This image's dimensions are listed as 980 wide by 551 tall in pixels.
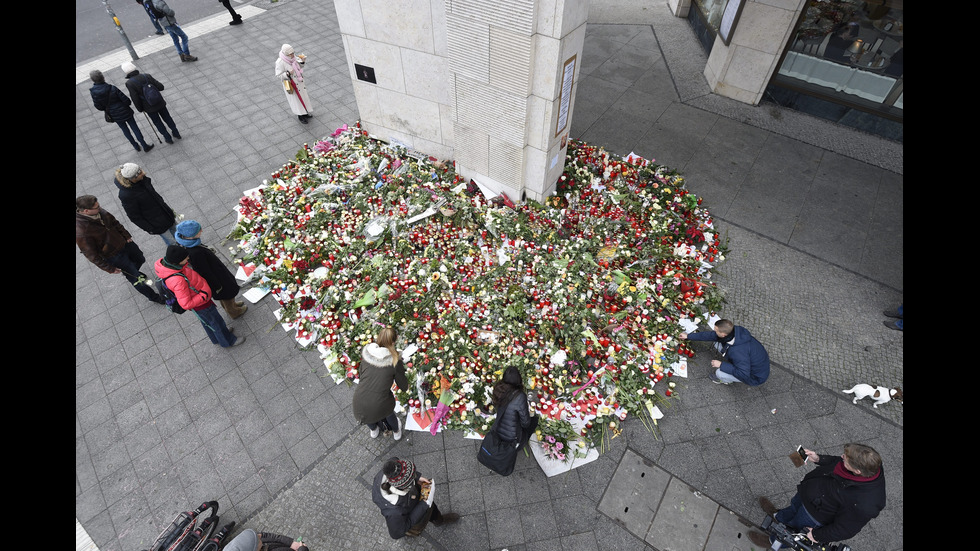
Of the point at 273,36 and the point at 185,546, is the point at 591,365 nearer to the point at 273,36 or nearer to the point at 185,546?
the point at 185,546

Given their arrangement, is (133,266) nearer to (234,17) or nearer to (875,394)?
(875,394)

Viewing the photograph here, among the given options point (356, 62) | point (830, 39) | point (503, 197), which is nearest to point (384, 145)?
point (356, 62)

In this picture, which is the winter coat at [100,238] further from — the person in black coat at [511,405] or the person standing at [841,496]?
the person standing at [841,496]

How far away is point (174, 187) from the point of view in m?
8.06

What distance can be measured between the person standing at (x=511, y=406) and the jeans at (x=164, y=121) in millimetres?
8904

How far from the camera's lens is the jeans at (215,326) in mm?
5316

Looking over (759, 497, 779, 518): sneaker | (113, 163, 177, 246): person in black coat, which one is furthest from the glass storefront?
(113, 163, 177, 246): person in black coat

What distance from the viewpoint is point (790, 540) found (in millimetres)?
4047

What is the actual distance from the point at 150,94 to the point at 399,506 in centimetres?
891

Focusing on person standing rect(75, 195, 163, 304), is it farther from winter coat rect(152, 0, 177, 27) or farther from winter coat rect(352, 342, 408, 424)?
winter coat rect(152, 0, 177, 27)

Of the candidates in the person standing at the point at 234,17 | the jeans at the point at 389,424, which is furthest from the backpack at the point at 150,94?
the jeans at the point at 389,424

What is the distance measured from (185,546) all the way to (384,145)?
6799mm

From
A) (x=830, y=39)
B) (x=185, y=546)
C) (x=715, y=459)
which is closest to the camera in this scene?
(x=185, y=546)

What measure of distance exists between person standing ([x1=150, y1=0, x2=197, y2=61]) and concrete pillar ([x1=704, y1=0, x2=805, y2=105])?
13.1m
